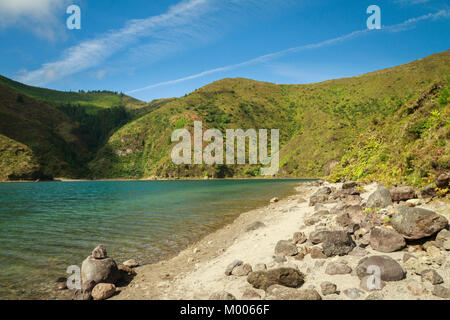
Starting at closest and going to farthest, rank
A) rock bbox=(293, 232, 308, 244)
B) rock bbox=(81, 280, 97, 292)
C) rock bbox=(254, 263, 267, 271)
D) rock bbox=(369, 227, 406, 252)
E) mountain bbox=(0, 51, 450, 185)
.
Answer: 1. rock bbox=(369, 227, 406, 252)
2. rock bbox=(254, 263, 267, 271)
3. rock bbox=(81, 280, 97, 292)
4. rock bbox=(293, 232, 308, 244)
5. mountain bbox=(0, 51, 450, 185)

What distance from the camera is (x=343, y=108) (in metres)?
135

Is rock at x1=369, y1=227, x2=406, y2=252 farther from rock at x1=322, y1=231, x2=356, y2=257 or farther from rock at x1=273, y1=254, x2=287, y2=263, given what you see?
rock at x1=273, y1=254, x2=287, y2=263

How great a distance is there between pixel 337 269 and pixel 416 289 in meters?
1.70

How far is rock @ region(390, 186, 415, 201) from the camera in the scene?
31.5ft

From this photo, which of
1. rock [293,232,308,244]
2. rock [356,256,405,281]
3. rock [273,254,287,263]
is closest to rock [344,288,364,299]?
rock [356,256,405,281]

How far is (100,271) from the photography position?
8117 millimetres

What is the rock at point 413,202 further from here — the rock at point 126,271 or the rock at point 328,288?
the rock at point 126,271

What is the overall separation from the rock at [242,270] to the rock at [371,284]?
3.07 metres

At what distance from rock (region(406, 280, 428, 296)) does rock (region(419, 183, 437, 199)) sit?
5269mm

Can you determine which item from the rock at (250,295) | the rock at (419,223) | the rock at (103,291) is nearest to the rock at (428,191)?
the rock at (419,223)

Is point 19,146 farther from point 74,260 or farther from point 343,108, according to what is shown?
point 343,108

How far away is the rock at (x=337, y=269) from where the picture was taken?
629 cm
